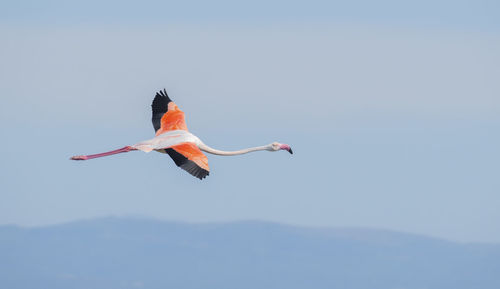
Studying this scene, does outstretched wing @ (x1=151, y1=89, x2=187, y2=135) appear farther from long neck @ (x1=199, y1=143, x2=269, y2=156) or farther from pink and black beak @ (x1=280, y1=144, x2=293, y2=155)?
pink and black beak @ (x1=280, y1=144, x2=293, y2=155)

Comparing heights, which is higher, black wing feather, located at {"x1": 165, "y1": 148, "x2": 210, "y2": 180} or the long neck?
the long neck

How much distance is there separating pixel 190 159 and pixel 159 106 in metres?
6.24

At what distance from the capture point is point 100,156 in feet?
153

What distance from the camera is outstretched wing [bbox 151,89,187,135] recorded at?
49062 mm

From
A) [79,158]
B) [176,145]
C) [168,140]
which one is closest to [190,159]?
[176,145]

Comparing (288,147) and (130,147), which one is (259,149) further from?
(130,147)

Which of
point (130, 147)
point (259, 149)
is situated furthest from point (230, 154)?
point (130, 147)

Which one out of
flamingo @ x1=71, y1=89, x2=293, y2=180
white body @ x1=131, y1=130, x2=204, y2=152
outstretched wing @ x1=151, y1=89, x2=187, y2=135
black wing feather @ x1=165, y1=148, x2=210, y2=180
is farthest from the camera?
outstretched wing @ x1=151, y1=89, x2=187, y2=135

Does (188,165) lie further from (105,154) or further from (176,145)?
(105,154)

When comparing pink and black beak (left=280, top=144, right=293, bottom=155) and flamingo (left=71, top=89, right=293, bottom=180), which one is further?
pink and black beak (left=280, top=144, right=293, bottom=155)

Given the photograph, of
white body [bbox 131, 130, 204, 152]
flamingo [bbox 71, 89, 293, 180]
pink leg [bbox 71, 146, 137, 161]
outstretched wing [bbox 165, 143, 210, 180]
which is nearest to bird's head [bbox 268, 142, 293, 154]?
flamingo [bbox 71, 89, 293, 180]

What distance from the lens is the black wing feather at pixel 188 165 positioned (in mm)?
43938

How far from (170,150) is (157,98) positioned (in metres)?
5.11

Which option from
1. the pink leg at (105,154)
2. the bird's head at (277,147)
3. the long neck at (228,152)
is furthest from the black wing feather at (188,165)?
the bird's head at (277,147)
